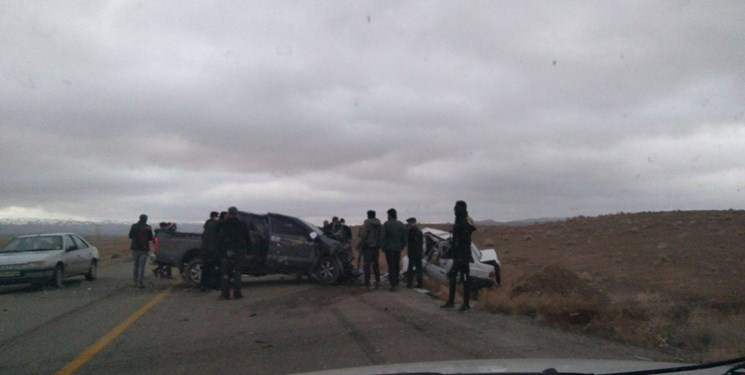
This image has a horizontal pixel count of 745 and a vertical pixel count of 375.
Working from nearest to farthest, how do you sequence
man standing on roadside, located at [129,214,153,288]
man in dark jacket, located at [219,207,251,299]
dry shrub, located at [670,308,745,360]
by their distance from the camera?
dry shrub, located at [670,308,745,360]
man in dark jacket, located at [219,207,251,299]
man standing on roadside, located at [129,214,153,288]

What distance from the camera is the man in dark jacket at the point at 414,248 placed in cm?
1510

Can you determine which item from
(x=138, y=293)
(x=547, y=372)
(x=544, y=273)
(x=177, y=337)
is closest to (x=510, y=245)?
(x=544, y=273)

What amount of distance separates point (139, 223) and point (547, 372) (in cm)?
1459

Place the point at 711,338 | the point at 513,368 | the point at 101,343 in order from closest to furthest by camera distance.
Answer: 1. the point at 513,368
2. the point at 711,338
3. the point at 101,343

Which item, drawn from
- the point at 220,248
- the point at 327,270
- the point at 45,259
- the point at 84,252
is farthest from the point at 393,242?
the point at 84,252

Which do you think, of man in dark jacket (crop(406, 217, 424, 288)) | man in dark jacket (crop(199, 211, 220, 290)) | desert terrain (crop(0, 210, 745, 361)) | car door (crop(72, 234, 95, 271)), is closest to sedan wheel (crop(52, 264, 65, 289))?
car door (crop(72, 234, 95, 271))

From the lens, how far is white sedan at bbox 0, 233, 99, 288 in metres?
15.6

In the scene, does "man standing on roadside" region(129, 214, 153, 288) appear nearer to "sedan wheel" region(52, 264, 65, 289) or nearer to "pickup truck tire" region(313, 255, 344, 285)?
"sedan wheel" region(52, 264, 65, 289)

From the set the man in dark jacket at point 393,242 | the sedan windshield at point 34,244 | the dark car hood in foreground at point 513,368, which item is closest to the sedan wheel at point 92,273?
the sedan windshield at point 34,244

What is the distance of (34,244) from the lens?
17.3 metres

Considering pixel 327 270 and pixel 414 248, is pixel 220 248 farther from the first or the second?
pixel 414 248

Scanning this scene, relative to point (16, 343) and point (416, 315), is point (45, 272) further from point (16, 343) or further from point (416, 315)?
point (416, 315)

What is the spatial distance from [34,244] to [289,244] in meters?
7.35

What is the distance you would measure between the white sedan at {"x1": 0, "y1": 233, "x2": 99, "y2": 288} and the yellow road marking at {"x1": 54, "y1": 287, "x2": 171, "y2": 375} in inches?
185
